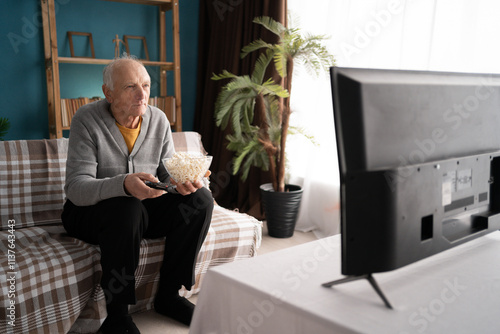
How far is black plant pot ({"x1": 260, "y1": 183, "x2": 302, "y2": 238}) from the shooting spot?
120 inches

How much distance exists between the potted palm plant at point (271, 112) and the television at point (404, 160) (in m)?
2.04

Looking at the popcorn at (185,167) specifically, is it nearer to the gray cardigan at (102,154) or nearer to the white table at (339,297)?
the gray cardigan at (102,154)

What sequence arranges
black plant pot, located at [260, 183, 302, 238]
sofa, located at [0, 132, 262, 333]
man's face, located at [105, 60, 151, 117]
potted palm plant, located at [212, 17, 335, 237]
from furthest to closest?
black plant pot, located at [260, 183, 302, 238], potted palm plant, located at [212, 17, 335, 237], man's face, located at [105, 60, 151, 117], sofa, located at [0, 132, 262, 333]

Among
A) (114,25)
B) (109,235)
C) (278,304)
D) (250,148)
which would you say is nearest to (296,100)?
(250,148)

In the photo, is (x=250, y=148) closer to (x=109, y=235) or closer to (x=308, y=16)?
(x=308, y=16)

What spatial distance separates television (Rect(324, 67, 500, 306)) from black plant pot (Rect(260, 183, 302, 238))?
2.09 m

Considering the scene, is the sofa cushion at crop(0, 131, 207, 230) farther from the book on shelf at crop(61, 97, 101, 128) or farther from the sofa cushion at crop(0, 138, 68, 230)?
the book on shelf at crop(61, 97, 101, 128)

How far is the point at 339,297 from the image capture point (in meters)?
0.80

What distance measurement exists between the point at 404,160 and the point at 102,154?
1.34 metres

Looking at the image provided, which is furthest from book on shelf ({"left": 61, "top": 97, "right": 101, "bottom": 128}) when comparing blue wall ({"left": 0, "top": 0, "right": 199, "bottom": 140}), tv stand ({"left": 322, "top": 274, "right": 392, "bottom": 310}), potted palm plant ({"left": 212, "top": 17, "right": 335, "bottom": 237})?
tv stand ({"left": 322, "top": 274, "right": 392, "bottom": 310})

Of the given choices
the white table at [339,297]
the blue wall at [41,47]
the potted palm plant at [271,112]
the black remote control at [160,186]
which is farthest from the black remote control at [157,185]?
the blue wall at [41,47]

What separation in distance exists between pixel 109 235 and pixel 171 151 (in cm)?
56

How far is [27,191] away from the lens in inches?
78.2

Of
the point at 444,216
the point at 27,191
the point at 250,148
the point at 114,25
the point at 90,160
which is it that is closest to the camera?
the point at 444,216
